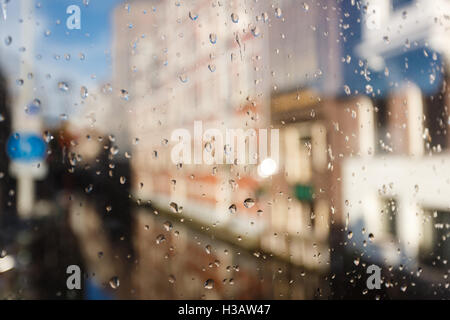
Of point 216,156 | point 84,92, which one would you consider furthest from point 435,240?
point 84,92

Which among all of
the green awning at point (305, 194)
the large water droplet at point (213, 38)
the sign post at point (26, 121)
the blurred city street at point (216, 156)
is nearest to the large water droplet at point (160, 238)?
the blurred city street at point (216, 156)

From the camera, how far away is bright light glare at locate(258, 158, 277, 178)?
103 centimetres

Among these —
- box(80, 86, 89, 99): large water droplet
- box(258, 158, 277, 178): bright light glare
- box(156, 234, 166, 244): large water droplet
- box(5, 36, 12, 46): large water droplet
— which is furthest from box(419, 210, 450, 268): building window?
box(5, 36, 12, 46): large water droplet

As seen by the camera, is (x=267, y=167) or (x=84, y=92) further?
(x=267, y=167)

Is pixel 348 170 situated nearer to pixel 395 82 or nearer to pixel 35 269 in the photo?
pixel 395 82

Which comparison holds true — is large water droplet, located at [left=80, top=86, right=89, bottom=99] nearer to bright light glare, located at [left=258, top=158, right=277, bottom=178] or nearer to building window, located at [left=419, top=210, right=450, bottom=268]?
bright light glare, located at [left=258, top=158, right=277, bottom=178]

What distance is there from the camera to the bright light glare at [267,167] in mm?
1029

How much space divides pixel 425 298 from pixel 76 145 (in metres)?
1.03

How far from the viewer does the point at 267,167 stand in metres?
1.04

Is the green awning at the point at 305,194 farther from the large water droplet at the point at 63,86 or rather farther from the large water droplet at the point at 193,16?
the large water droplet at the point at 63,86

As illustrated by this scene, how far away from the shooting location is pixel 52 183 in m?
0.97

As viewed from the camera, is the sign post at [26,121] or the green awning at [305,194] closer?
the sign post at [26,121]

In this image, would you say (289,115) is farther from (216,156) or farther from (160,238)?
(160,238)

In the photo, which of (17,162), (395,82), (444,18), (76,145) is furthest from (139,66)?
(444,18)
